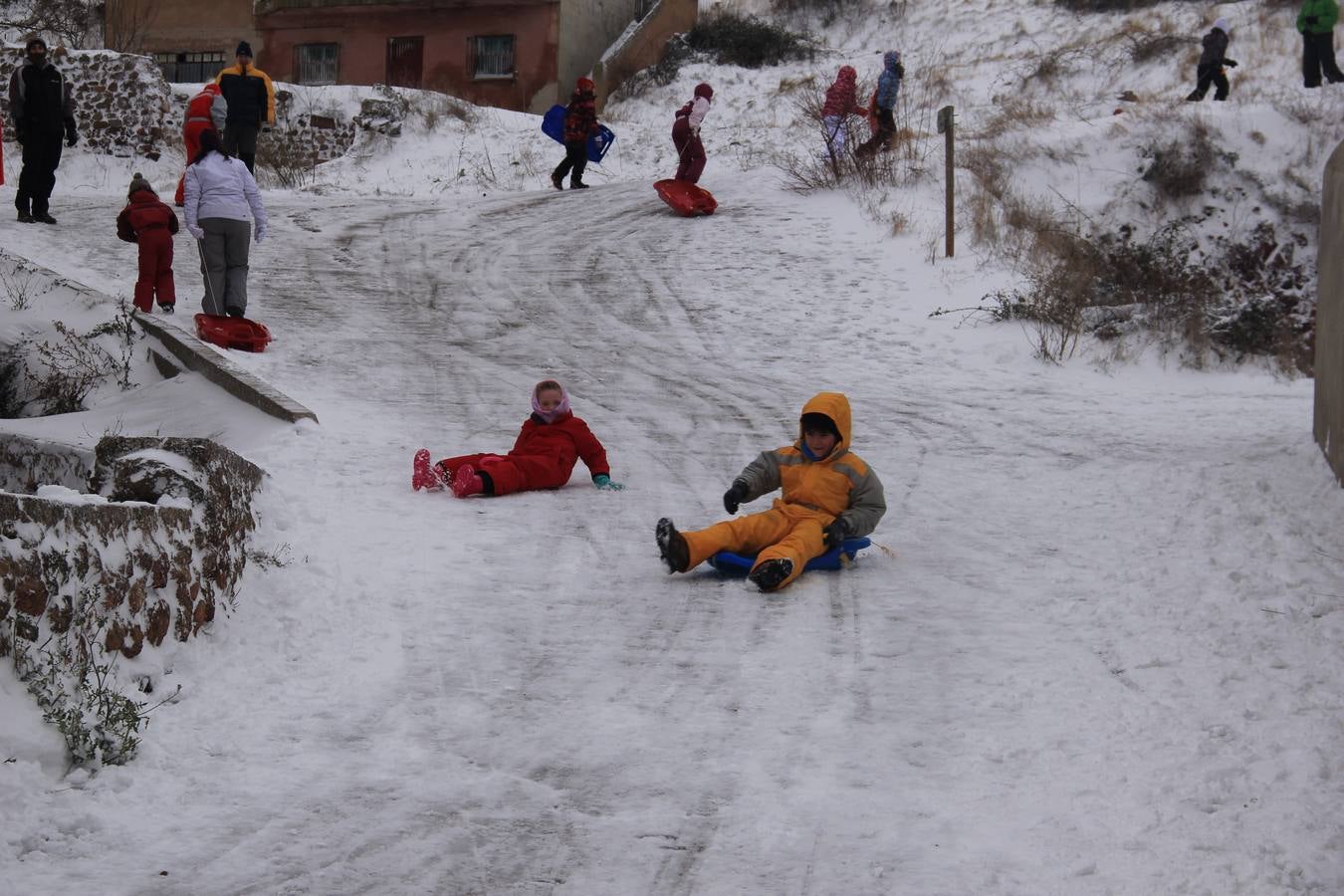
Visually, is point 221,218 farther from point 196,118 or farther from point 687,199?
point 687,199

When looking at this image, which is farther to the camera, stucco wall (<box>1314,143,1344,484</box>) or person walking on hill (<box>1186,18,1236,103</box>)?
person walking on hill (<box>1186,18,1236,103</box>)

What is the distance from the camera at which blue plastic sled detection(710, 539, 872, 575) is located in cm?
671

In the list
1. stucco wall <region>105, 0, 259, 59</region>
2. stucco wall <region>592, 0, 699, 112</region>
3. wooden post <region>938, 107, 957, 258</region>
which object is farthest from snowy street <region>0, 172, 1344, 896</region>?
stucco wall <region>105, 0, 259, 59</region>

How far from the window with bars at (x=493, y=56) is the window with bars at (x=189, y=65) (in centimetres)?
623

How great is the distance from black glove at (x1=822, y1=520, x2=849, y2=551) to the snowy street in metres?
0.22

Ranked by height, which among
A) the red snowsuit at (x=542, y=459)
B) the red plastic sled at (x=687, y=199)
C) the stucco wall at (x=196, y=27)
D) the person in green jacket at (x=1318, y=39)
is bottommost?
the red snowsuit at (x=542, y=459)

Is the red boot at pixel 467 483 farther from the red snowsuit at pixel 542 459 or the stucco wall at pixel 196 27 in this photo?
the stucco wall at pixel 196 27

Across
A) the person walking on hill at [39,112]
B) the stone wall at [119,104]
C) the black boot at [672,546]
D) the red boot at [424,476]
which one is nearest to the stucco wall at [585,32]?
the stone wall at [119,104]

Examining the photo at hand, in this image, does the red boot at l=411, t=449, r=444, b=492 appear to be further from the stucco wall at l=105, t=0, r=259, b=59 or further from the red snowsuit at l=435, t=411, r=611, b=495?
the stucco wall at l=105, t=0, r=259, b=59

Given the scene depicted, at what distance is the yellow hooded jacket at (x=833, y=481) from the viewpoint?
6859 millimetres

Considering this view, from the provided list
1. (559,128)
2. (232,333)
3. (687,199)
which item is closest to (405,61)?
(559,128)

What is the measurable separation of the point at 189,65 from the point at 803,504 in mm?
29968

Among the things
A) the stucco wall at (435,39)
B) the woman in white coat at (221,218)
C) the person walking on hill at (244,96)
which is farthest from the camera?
the stucco wall at (435,39)

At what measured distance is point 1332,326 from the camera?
7602 mm
